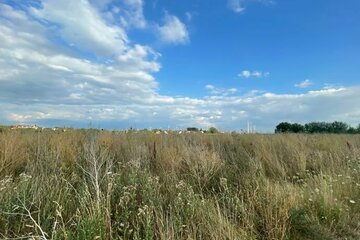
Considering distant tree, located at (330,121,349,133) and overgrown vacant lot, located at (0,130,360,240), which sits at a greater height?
distant tree, located at (330,121,349,133)

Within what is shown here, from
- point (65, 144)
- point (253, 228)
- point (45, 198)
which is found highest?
point (65, 144)

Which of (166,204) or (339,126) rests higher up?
(339,126)

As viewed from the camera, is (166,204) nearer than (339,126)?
Yes

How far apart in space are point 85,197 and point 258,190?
121 inches

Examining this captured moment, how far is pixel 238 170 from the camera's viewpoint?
352 inches

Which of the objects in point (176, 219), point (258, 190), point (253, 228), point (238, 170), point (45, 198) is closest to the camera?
point (176, 219)

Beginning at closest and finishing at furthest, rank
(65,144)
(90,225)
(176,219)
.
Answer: (90,225) → (176,219) → (65,144)

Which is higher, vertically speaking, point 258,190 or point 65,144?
point 65,144

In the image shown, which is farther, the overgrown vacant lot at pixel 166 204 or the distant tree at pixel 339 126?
the distant tree at pixel 339 126

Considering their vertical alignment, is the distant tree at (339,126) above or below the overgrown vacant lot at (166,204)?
above

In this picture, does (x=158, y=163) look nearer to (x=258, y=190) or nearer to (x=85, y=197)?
(x=258, y=190)

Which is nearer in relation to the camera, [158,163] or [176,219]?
[176,219]

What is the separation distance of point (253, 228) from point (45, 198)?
315 cm

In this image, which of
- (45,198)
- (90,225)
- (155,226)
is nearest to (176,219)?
(155,226)
